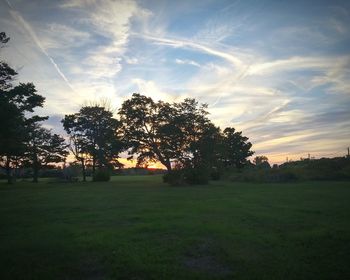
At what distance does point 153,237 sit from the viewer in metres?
10.4

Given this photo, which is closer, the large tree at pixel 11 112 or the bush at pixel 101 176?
the large tree at pixel 11 112

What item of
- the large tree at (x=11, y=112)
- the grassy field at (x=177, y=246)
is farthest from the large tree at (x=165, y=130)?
the grassy field at (x=177, y=246)

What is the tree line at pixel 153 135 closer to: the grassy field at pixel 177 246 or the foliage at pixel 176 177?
the foliage at pixel 176 177

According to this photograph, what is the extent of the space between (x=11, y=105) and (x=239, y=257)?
3259 cm

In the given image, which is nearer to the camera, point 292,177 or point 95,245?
point 95,245

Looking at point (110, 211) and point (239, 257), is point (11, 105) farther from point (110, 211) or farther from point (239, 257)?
point (239, 257)

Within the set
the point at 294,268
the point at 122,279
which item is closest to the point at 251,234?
the point at 294,268

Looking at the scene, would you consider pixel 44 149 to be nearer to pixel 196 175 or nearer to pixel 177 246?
pixel 196 175

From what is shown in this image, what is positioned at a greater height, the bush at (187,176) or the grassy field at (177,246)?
the bush at (187,176)

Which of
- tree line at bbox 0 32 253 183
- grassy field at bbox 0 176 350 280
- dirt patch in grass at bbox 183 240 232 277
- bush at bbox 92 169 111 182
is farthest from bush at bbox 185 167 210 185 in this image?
dirt patch in grass at bbox 183 240 232 277

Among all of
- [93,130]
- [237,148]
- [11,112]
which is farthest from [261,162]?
[11,112]

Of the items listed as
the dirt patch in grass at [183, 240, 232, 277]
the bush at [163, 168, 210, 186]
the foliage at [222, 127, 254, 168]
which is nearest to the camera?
the dirt patch in grass at [183, 240, 232, 277]

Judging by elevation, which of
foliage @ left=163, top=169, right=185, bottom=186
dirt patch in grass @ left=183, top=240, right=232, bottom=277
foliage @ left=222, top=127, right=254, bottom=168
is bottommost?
dirt patch in grass @ left=183, top=240, right=232, bottom=277

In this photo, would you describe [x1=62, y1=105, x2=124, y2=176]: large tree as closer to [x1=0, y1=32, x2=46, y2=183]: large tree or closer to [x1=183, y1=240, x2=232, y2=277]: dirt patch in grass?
[x1=0, y1=32, x2=46, y2=183]: large tree
